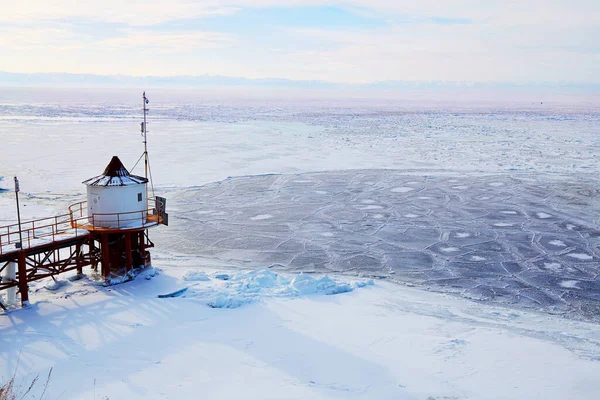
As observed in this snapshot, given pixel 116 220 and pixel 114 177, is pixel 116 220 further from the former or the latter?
pixel 114 177

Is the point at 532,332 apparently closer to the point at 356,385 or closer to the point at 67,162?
the point at 356,385

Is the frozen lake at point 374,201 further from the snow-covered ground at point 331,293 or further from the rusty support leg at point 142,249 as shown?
the rusty support leg at point 142,249

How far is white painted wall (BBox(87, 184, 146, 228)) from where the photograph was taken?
624 inches

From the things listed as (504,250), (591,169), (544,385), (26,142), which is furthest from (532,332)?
(26,142)

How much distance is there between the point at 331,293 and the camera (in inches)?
587

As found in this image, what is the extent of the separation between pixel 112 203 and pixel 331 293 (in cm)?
658

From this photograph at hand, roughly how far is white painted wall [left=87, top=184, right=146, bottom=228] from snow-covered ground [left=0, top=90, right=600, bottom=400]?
172 centimetres

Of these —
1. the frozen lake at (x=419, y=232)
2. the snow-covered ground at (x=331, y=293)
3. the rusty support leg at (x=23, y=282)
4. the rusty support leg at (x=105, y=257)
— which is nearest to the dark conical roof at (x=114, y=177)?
the rusty support leg at (x=105, y=257)

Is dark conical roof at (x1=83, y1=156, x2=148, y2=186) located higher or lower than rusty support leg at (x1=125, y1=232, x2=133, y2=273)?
higher

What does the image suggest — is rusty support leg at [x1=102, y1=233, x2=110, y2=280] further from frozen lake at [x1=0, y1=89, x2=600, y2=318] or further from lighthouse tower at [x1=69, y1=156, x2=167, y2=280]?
frozen lake at [x1=0, y1=89, x2=600, y2=318]

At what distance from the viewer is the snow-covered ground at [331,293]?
10.5 m

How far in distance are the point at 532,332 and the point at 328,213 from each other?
11667 mm

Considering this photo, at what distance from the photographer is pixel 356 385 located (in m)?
10.2

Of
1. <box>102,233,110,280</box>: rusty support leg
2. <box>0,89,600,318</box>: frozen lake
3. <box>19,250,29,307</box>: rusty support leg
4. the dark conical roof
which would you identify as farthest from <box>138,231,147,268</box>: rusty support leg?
→ <box>19,250,29,307</box>: rusty support leg
